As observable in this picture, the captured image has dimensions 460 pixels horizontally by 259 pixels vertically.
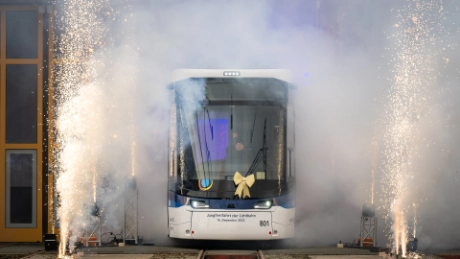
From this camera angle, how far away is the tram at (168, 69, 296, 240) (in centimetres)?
1024

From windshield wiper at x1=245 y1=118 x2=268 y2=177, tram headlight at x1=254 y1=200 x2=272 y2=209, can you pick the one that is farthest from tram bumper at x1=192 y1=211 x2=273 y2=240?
windshield wiper at x1=245 y1=118 x2=268 y2=177

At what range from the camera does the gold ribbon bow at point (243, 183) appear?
10328 millimetres

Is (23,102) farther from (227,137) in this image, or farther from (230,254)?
(230,254)

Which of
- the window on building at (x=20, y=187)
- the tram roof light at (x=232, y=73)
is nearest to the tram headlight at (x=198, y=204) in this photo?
the tram roof light at (x=232, y=73)

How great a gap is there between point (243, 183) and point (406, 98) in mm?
4105

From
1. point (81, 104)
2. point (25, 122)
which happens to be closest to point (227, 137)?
point (81, 104)

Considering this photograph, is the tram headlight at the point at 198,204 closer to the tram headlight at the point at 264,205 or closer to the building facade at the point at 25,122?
the tram headlight at the point at 264,205

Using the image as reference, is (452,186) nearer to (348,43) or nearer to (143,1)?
(348,43)

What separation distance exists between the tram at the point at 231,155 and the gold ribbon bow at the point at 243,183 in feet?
0.04

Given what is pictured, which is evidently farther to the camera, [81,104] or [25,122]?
[81,104]

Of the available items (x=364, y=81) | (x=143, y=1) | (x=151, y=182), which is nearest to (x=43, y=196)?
(x=151, y=182)

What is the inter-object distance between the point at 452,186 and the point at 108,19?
6.37 metres

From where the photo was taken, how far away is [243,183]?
1035 centimetres

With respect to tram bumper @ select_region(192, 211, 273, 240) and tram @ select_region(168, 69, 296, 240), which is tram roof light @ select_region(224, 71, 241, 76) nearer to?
tram @ select_region(168, 69, 296, 240)
